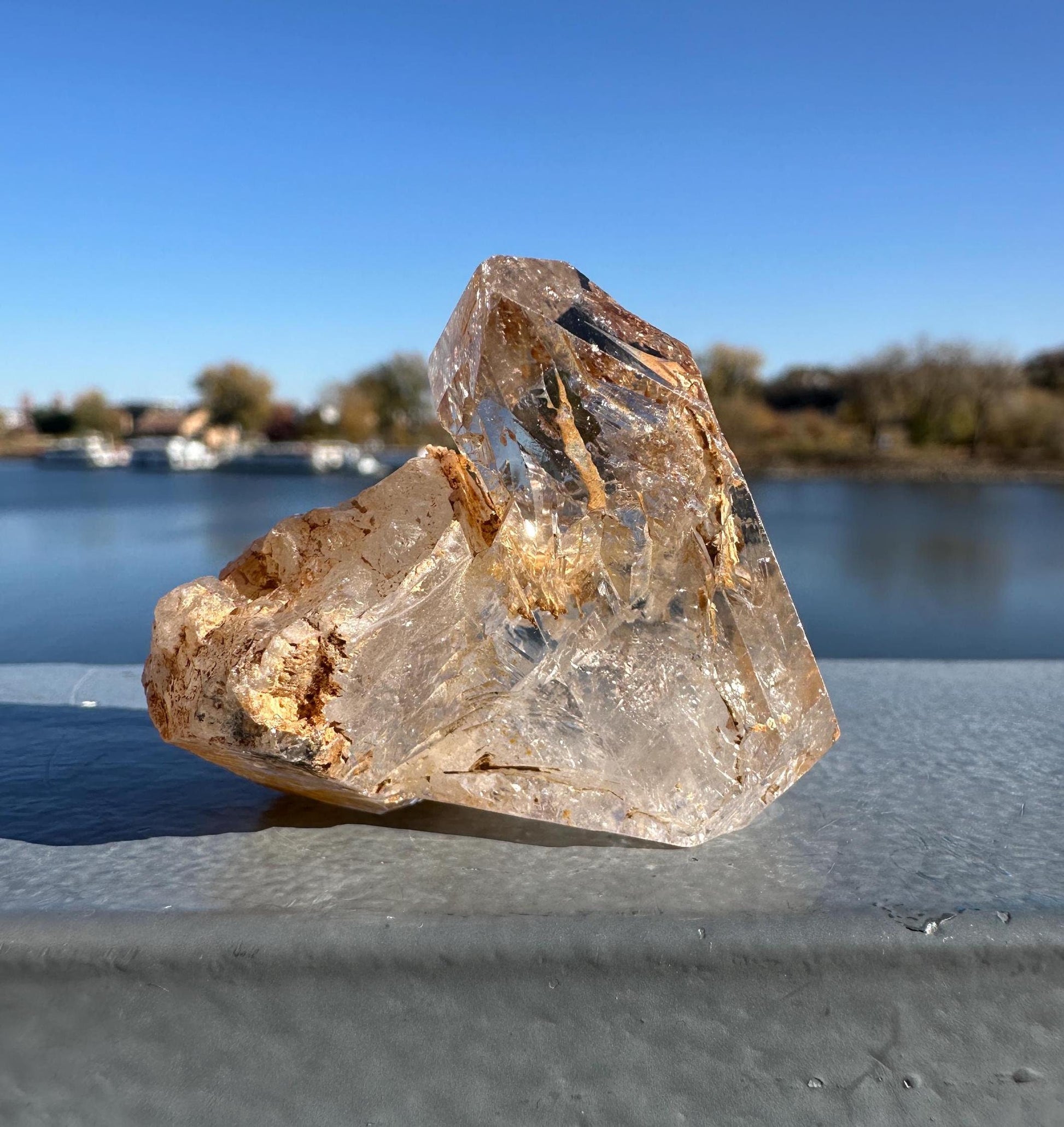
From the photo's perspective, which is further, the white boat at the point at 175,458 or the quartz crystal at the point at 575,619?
the white boat at the point at 175,458

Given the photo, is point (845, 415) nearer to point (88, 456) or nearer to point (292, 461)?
point (292, 461)

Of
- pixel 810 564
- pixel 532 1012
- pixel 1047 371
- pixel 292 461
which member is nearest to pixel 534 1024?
pixel 532 1012

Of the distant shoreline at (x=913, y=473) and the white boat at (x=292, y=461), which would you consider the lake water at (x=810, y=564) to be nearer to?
the distant shoreline at (x=913, y=473)

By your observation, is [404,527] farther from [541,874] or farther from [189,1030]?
[189,1030]

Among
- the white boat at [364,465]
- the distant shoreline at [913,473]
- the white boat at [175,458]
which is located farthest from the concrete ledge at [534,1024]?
the white boat at [175,458]

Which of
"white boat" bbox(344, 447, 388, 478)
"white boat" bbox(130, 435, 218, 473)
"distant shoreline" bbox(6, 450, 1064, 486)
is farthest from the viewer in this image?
"white boat" bbox(130, 435, 218, 473)

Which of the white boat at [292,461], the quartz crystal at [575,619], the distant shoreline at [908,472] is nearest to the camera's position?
the quartz crystal at [575,619]

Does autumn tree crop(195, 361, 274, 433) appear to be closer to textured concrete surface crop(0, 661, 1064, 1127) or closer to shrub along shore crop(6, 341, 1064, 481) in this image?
shrub along shore crop(6, 341, 1064, 481)

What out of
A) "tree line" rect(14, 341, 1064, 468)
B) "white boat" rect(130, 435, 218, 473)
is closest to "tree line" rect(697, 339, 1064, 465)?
"tree line" rect(14, 341, 1064, 468)
